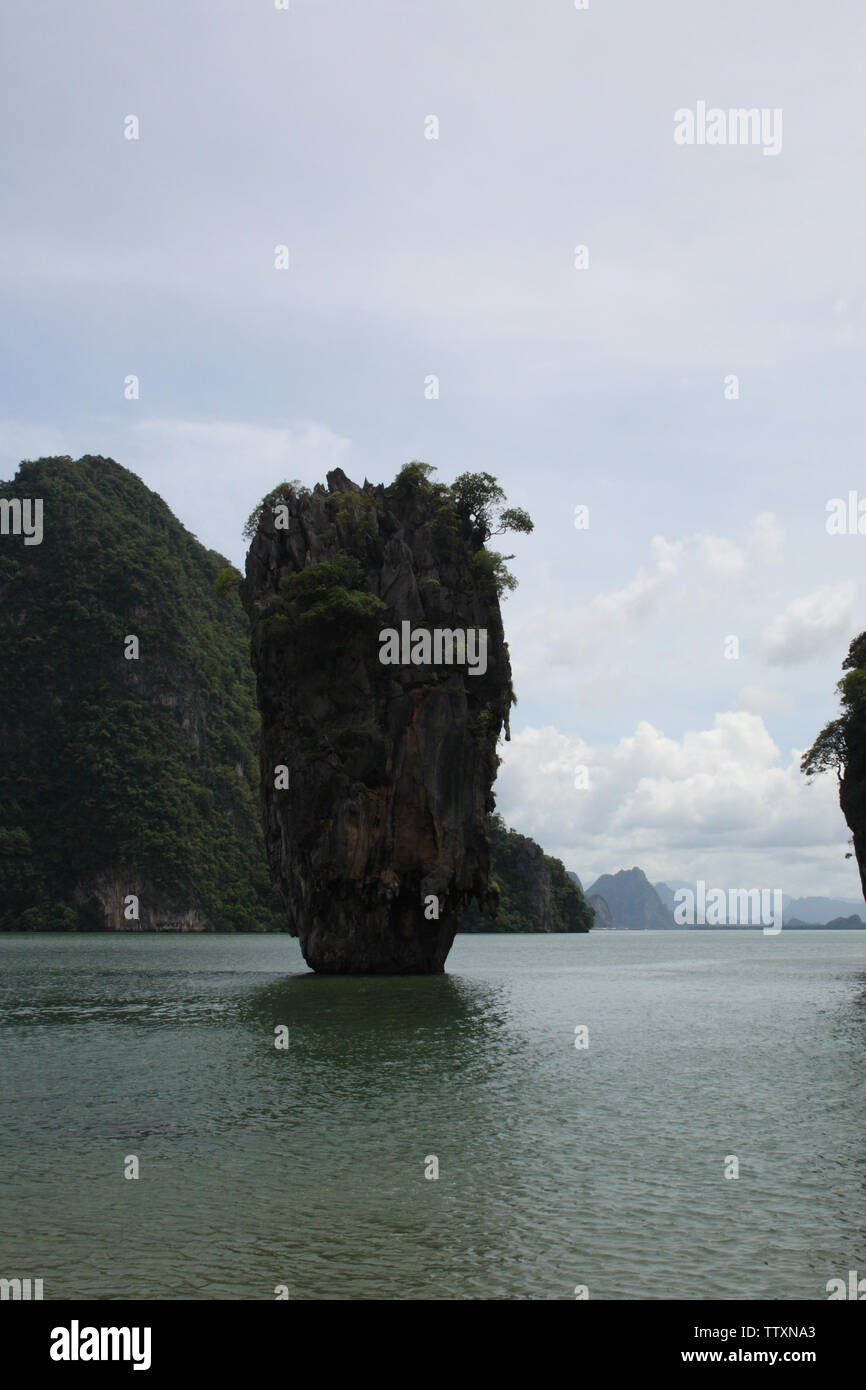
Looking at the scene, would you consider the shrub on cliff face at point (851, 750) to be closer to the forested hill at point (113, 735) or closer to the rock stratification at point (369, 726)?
the rock stratification at point (369, 726)

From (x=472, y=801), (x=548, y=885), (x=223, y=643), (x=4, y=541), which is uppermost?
(x=4, y=541)

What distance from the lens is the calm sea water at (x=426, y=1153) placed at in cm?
1116

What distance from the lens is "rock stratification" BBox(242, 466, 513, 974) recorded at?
4719cm

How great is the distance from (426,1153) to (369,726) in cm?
3190

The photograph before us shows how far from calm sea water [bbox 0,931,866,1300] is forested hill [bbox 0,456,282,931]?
100 m

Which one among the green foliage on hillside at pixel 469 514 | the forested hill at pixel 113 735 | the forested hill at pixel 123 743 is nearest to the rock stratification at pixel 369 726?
the green foliage on hillside at pixel 469 514

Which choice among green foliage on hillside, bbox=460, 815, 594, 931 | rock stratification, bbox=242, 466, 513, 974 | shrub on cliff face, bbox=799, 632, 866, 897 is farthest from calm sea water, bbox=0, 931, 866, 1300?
green foliage on hillside, bbox=460, 815, 594, 931

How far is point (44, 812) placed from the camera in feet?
445

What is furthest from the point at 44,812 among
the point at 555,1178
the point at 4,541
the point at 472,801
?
the point at 555,1178

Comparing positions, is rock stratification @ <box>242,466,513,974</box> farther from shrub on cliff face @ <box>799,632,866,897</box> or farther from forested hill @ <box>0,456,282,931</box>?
forested hill @ <box>0,456,282,931</box>

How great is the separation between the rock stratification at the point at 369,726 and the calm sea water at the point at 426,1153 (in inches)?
495
